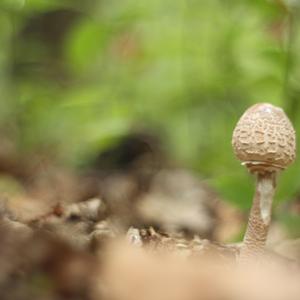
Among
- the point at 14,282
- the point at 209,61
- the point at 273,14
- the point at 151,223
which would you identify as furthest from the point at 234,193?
the point at 209,61

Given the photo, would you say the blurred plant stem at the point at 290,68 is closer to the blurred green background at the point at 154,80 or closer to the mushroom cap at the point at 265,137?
the blurred green background at the point at 154,80

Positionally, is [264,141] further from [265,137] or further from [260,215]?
[260,215]

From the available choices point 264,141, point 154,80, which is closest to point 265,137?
point 264,141

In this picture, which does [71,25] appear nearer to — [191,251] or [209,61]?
[209,61]

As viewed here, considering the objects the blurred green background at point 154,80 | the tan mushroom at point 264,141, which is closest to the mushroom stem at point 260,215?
the tan mushroom at point 264,141

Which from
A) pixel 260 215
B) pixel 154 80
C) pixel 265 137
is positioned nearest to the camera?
pixel 265 137

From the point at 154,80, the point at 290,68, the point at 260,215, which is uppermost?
the point at 154,80

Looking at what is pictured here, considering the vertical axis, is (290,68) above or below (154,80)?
below

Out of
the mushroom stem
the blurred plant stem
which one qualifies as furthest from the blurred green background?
the mushroom stem
